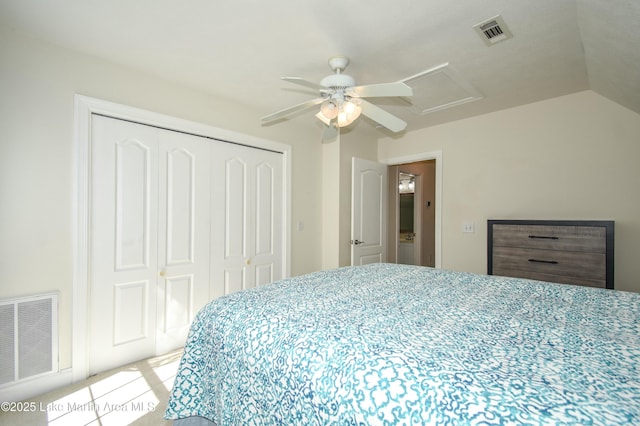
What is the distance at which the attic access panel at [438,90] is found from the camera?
2.33 meters

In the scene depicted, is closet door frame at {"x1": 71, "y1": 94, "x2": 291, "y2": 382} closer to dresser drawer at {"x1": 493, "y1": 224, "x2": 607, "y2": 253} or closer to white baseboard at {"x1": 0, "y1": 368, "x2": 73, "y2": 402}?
white baseboard at {"x1": 0, "y1": 368, "x2": 73, "y2": 402}

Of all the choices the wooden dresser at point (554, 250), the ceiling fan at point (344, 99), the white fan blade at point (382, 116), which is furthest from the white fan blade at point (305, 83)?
the wooden dresser at point (554, 250)

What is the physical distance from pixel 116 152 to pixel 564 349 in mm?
2862

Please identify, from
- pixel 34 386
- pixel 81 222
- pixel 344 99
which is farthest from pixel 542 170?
pixel 34 386

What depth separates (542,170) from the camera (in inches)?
112

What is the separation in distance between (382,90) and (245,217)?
1.93m

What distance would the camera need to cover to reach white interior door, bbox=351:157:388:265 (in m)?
3.57

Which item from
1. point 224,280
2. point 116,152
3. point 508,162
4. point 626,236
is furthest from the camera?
point 508,162

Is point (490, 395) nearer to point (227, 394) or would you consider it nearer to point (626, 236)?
point (227, 394)

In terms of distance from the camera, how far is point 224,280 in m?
2.87

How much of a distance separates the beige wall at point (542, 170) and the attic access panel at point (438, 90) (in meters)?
0.60

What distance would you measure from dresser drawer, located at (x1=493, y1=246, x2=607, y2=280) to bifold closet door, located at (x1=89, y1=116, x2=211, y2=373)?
283 cm

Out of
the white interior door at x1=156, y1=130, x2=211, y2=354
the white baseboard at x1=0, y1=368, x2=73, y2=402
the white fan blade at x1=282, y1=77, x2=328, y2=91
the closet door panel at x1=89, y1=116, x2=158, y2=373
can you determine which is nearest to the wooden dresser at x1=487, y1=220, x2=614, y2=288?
the white fan blade at x1=282, y1=77, x2=328, y2=91

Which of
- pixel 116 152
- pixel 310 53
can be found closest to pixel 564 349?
pixel 310 53
